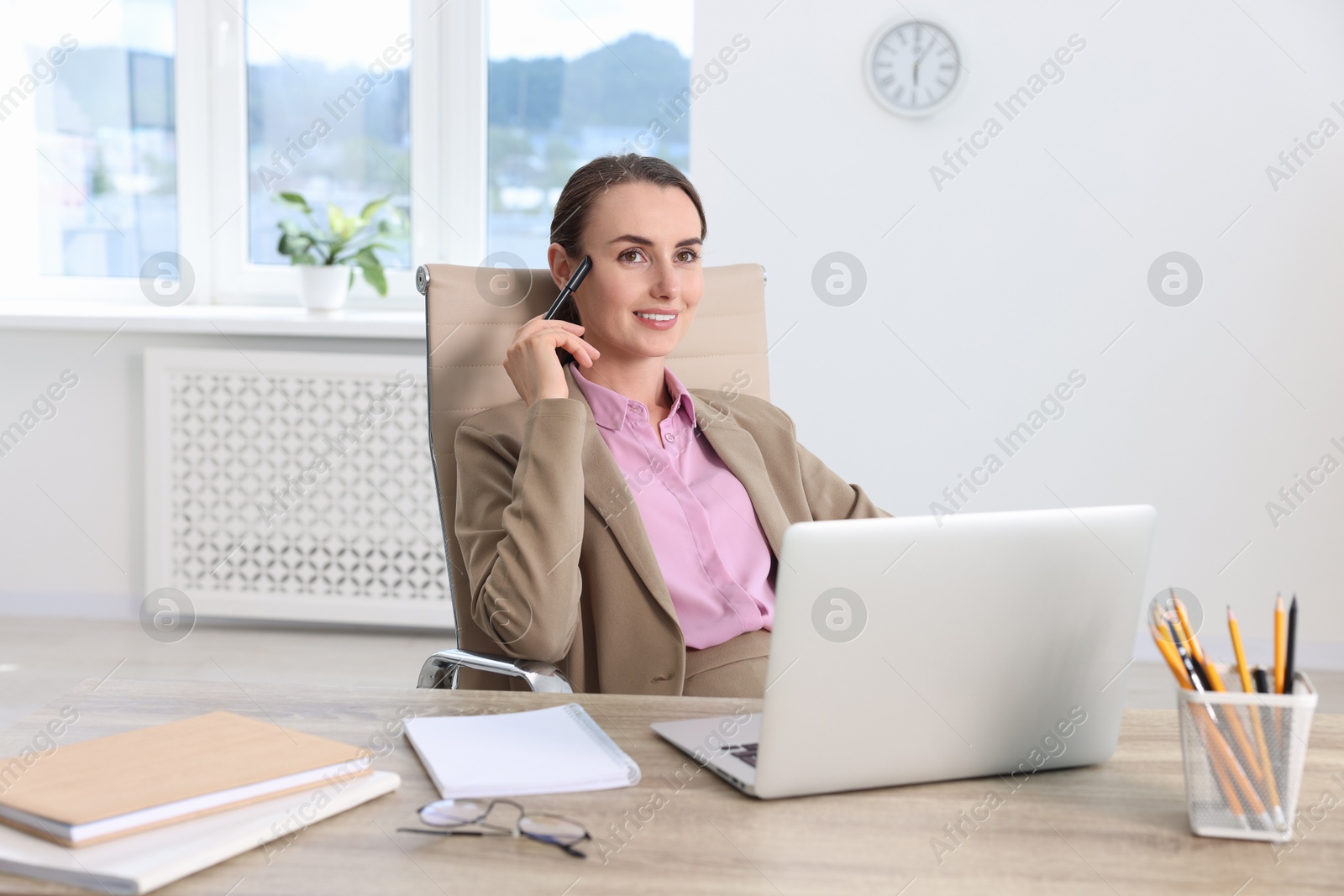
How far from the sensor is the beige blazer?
133cm

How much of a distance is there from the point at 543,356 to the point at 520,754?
0.68m

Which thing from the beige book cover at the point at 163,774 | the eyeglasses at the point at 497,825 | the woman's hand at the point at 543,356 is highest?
the woman's hand at the point at 543,356

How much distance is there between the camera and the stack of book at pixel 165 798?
2.36 ft

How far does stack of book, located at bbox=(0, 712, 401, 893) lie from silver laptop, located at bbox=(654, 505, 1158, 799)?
0.29 m

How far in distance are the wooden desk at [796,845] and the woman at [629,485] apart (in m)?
0.41

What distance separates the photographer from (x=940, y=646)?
858mm

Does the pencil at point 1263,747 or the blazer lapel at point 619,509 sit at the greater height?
the blazer lapel at point 619,509

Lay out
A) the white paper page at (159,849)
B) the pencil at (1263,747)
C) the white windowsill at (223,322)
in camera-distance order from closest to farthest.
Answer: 1. the white paper page at (159,849)
2. the pencil at (1263,747)
3. the white windowsill at (223,322)

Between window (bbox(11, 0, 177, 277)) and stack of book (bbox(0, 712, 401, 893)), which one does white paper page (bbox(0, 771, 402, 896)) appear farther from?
window (bbox(11, 0, 177, 277))

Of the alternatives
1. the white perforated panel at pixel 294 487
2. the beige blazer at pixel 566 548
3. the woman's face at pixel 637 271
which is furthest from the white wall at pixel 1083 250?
the beige blazer at pixel 566 548

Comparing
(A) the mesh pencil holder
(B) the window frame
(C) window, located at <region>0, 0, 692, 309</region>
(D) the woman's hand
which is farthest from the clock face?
(A) the mesh pencil holder

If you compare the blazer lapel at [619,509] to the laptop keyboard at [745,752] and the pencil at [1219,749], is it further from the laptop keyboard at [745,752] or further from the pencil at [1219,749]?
the pencil at [1219,749]

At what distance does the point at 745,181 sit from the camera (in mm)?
3041

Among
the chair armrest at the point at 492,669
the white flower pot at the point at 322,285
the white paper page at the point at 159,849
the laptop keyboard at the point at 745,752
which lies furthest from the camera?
the white flower pot at the point at 322,285
